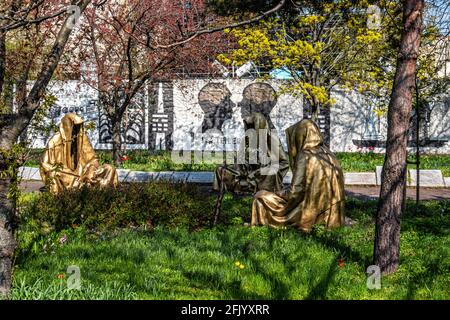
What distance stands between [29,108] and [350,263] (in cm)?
349

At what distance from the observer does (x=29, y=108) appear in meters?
4.45

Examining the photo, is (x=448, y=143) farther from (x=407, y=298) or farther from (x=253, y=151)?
(x=407, y=298)

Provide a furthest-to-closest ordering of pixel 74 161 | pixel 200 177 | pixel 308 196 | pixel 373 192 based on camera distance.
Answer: pixel 200 177, pixel 373 192, pixel 74 161, pixel 308 196

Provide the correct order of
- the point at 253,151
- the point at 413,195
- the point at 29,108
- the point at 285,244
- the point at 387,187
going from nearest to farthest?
1. the point at 29,108
2. the point at 387,187
3. the point at 285,244
4. the point at 253,151
5. the point at 413,195

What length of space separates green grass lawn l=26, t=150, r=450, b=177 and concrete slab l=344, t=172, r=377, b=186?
1212mm

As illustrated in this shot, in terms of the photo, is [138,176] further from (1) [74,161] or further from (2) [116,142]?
(1) [74,161]

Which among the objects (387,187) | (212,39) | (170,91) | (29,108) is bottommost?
(387,187)

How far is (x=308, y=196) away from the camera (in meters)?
7.22

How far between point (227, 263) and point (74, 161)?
17.9ft

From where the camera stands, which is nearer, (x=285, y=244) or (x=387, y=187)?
(x=387, y=187)

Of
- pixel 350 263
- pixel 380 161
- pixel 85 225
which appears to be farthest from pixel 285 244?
pixel 380 161

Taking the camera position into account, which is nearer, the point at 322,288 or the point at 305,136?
the point at 322,288

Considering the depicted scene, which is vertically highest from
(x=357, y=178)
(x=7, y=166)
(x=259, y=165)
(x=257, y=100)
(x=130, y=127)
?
(x=257, y=100)

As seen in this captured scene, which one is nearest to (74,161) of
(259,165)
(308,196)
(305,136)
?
(259,165)
